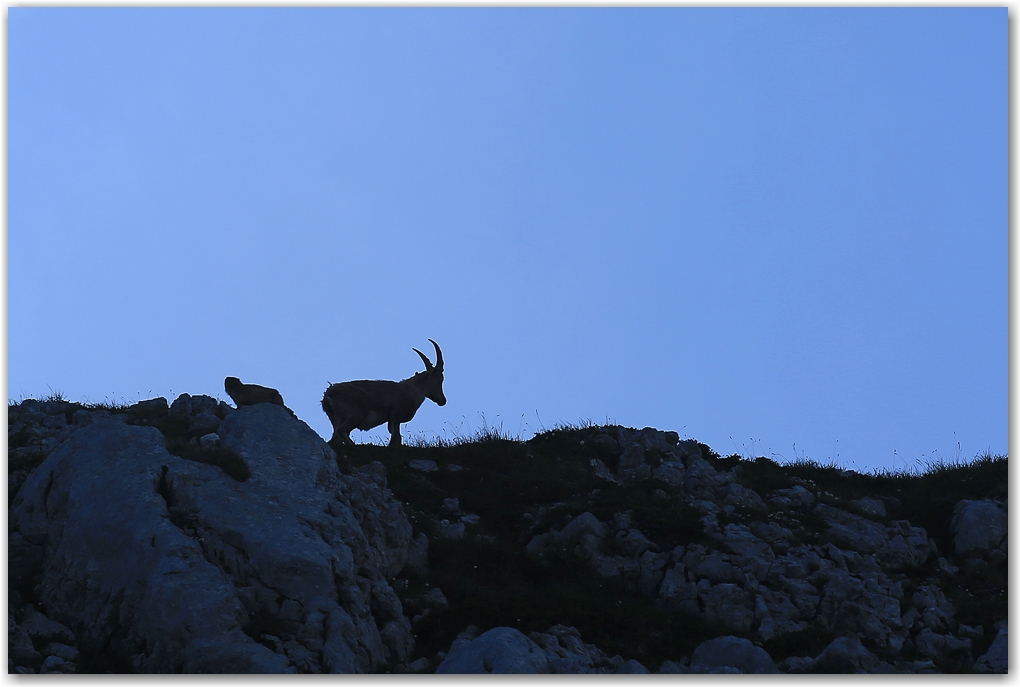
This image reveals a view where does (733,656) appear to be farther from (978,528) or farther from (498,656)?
(978,528)

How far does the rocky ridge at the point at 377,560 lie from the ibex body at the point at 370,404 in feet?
11.2

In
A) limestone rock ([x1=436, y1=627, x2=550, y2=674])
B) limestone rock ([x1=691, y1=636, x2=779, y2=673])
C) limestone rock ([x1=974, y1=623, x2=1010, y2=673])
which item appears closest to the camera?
limestone rock ([x1=436, y1=627, x2=550, y2=674])

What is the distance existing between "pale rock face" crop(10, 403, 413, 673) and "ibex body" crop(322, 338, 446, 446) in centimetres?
727

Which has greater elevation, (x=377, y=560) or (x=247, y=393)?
(x=247, y=393)

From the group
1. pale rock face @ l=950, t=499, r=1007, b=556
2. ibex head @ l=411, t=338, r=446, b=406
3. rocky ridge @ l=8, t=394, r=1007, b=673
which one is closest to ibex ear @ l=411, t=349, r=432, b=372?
ibex head @ l=411, t=338, r=446, b=406

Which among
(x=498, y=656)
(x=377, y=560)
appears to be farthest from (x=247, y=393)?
(x=498, y=656)

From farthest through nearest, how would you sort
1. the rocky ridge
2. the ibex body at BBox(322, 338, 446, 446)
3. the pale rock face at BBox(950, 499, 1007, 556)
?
1. the ibex body at BBox(322, 338, 446, 446)
2. the pale rock face at BBox(950, 499, 1007, 556)
3. the rocky ridge

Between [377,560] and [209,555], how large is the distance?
274 centimetres

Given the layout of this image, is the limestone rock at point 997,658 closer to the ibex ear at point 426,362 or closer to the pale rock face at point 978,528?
the pale rock face at point 978,528

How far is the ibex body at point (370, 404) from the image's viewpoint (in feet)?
74.1

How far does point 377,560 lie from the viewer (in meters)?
14.5

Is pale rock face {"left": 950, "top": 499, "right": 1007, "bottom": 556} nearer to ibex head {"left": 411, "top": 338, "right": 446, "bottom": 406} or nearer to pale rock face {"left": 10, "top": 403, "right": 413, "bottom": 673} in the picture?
pale rock face {"left": 10, "top": 403, "right": 413, "bottom": 673}

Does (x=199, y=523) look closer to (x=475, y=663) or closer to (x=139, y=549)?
(x=139, y=549)

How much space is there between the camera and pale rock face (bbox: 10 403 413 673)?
1146 cm
